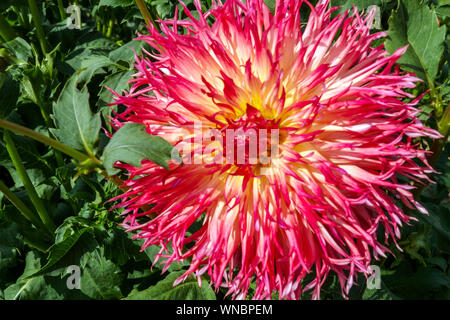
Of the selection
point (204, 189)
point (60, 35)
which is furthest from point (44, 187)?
point (204, 189)

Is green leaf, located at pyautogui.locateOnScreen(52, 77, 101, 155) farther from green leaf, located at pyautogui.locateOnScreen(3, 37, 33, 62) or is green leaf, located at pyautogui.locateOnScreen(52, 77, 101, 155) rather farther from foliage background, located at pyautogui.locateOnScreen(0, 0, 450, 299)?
green leaf, located at pyautogui.locateOnScreen(3, 37, 33, 62)

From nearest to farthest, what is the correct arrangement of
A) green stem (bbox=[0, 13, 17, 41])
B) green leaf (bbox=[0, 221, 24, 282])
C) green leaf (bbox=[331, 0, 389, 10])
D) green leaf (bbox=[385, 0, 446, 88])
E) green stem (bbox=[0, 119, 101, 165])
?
green stem (bbox=[0, 119, 101, 165]), green leaf (bbox=[385, 0, 446, 88]), green leaf (bbox=[331, 0, 389, 10]), green leaf (bbox=[0, 221, 24, 282]), green stem (bbox=[0, 13, 17, 41])

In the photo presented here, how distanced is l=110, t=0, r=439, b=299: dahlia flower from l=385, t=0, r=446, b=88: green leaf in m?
0.11

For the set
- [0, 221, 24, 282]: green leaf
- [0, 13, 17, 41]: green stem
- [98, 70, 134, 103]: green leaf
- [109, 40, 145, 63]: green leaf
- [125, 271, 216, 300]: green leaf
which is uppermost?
[0, 13, 17, 41]: green stem

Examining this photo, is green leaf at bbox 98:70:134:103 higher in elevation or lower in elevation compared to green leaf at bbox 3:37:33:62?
lower

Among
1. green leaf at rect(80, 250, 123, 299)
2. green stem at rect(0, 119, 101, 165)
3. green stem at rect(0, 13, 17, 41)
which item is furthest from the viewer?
green stem at rect(0, 13, 17, 41)

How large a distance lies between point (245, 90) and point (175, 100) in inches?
7.0

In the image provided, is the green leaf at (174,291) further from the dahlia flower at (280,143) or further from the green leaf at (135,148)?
the green leaf at (135,148)

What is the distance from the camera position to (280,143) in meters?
1.12

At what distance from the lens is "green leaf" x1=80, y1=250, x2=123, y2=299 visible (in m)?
1.54

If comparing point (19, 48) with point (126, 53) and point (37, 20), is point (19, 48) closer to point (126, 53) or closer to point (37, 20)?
point (37, 20)

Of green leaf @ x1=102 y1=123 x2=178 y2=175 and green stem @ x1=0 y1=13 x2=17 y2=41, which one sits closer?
green leaf @ x1=102 y1=123 x2=178 y2=175

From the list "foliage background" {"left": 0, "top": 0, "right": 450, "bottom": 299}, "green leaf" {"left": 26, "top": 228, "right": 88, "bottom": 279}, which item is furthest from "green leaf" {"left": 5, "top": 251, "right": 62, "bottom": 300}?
"green leaf" {"left": 26, "top": 228, "right": 88, "bottom": 279}

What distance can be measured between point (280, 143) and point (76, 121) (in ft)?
1.66
